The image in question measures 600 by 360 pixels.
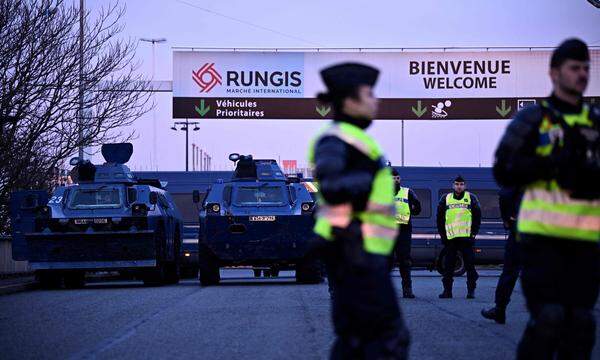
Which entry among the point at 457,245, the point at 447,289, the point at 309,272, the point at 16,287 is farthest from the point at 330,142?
the point at 309,272

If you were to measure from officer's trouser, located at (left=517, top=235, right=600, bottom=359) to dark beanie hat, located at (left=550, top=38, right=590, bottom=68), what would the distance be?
908mm

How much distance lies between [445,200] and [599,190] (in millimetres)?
11941

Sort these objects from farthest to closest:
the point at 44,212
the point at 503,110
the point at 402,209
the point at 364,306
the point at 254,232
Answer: the point at 503,110, the point at 254,232, the point at 44,212, the point at 402,209, the point at 364,306

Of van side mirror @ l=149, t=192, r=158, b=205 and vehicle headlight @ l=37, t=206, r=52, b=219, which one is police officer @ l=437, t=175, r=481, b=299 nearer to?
van side mirror @ l=149, t=192, r=158, b=205

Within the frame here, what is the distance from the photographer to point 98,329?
503 inches

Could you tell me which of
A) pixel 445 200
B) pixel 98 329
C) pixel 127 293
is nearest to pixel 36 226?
pixel 127 293

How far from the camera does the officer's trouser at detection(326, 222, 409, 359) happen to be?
217 inches

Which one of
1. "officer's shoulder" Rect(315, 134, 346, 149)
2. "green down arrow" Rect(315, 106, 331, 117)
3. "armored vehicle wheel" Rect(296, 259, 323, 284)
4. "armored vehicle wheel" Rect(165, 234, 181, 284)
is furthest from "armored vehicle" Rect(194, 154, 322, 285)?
"officer's shoulder" Rect(315, 134, 346, 149)

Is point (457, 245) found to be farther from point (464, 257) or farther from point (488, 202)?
point (488, 202)

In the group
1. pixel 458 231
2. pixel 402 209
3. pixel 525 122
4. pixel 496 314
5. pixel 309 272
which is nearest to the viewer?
pixel 525 122

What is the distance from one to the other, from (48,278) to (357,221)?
18.1m

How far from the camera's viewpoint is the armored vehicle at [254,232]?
23219 mm

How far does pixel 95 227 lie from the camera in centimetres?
2284

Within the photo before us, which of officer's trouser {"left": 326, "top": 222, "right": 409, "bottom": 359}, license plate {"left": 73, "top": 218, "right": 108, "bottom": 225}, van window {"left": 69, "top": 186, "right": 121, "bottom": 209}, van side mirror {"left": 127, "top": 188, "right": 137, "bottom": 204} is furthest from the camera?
van side mirror {"left": 127, "top": 188, "right": 137, "bottom": 204}
